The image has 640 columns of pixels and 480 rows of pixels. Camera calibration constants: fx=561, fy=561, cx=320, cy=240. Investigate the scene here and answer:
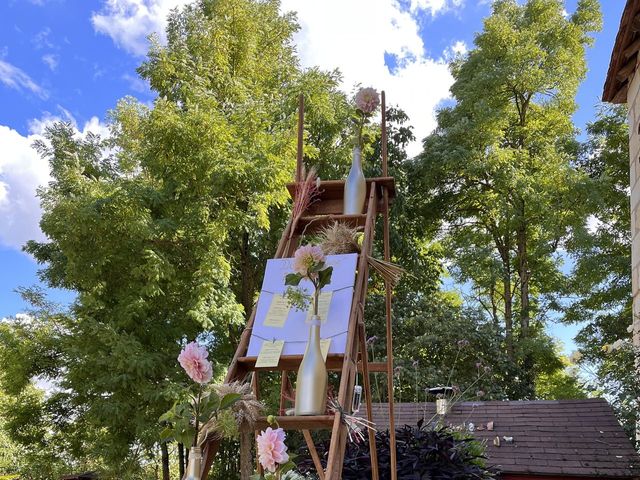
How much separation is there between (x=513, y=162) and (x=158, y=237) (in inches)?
269

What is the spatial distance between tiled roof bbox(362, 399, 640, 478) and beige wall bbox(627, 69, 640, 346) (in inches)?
50.2

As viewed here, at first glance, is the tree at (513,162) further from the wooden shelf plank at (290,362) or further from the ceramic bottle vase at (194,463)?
the ceramic bottle vase at (194,463)

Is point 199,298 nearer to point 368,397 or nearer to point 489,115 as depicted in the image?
point 368,397

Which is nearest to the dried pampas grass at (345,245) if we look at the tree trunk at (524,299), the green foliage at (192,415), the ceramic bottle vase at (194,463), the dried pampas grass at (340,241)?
the dried pampas grass at (340,241)

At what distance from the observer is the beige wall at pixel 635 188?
182 inches

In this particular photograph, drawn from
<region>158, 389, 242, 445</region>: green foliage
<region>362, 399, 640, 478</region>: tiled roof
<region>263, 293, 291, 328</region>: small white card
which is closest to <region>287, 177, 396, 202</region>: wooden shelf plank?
<region>263, 293, 291, 328</region>: small white card

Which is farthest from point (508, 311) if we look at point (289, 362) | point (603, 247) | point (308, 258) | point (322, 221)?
point (308, 258)

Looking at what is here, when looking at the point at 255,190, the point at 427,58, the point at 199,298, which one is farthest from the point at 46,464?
the point at 427,58

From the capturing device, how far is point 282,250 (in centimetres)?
274

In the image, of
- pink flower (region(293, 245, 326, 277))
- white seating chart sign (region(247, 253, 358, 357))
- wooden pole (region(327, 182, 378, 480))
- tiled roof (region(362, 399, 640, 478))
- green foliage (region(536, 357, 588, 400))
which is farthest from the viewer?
green foliage (region(536, 357, 588, 400))

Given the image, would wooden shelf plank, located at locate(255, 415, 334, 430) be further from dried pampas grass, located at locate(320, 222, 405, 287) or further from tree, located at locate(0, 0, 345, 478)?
tree, located at locate(0, 0, 345, 478)

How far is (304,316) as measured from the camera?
2338 millimetres

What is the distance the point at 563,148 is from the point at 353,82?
4.29 metres

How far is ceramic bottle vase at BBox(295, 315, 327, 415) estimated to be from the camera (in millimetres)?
2021
